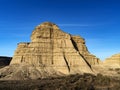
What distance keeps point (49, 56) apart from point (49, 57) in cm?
46

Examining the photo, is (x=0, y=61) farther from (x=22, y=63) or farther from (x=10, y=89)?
(x=10, y=89)

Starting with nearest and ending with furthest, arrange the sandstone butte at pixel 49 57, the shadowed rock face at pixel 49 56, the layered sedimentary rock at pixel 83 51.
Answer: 1. the sandstone butte at pixel 49 57
2. the shadowed rock face at pixel 49 56
3. the layered sedimentary rock at pixel 83 51

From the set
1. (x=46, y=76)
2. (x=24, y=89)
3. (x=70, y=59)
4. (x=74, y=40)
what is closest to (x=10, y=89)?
(x=24, y=89)

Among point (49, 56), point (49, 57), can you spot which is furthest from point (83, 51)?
point (49, 57)

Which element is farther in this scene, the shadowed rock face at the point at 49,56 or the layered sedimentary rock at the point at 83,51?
the layered sedimentary rock at the point at 83,51

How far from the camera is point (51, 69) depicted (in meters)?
102

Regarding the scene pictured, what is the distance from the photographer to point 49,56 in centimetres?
10744

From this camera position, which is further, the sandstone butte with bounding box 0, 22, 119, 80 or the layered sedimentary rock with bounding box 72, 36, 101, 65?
the layered sedimentary rock with bounding box 72, 36, 101, 65

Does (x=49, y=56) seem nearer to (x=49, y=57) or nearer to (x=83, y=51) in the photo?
(x=49, y=57)

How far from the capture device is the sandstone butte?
9850 cm

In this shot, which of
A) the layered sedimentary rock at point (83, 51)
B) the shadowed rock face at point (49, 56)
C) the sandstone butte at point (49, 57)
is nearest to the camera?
the sandstone butte at point (49, 57)

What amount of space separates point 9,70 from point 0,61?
7222 cm

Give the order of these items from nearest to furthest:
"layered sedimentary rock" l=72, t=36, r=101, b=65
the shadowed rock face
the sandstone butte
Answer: the sandstone butte < the shadowed rock face < "layered sedimentary rock" l=72, t=36, r=101, b=65

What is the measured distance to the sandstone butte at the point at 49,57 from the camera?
98500 mm
